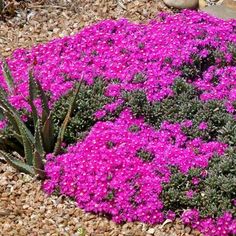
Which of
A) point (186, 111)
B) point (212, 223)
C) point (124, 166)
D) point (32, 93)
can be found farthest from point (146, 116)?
point (212, 223)

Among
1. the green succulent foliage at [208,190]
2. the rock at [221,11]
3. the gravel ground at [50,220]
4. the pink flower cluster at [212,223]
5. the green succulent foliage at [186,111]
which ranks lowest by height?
the gravel ground at [50,220]

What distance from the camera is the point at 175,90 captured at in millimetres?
6051

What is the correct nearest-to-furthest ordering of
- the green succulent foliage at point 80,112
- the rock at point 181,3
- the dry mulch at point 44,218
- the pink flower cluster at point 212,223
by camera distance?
the pink flower cluster at point 212,223
the dry mulch at point 44,218
the green succulent foliage at point 80,112
the rock at point 181,3

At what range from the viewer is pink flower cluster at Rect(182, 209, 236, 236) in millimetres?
4984

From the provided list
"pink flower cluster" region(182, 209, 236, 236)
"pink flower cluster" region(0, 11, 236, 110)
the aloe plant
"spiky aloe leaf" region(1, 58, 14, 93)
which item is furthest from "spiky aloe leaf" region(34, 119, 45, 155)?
"pink flower cluster" region(182, 209, 236, 236)

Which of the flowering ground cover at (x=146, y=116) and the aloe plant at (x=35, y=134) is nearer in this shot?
the flowering ground cover at (x=146, y=116)

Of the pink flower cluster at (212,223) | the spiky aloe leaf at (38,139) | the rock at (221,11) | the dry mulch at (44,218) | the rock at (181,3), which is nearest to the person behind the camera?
the pink flower cluster at (212,223)

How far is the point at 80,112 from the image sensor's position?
596 cm

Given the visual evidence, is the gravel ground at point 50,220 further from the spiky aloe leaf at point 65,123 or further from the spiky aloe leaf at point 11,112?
the spiky aloe leaf at point 11,112

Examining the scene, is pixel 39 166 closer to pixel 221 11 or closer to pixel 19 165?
pixel 19 165

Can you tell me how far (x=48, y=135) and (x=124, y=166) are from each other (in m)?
0.78

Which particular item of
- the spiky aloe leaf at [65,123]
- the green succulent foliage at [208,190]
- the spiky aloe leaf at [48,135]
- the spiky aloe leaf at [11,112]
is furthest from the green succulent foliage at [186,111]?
the spiky aloe leaf at [11,112]

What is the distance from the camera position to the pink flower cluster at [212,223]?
4984 mm

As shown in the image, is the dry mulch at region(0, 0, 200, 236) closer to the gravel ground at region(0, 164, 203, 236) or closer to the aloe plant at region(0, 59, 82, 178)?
the gravel ground at region(0, 164, 203, 236)
